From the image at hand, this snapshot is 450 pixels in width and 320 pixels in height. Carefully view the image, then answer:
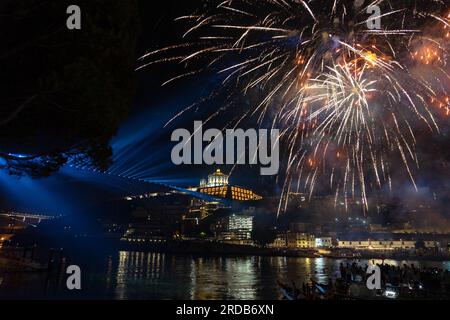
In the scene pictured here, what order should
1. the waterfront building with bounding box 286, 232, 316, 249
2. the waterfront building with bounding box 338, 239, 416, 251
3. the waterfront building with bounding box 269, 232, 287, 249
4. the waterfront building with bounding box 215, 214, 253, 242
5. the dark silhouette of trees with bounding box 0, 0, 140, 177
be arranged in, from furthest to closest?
1. the waterfront building with bounding box 215, 214, 253, 242
2. the waterfront building with bounding box 269, 232, 287, 249
3. the waterfront building with bounding box 286, 232, 316, 249
4. the waterfront building with bounding box 338, 239, 416, 251
5. the dark silhouette of trees with bounding box 0, 0, 140, 177

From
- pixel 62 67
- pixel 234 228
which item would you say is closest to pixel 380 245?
pixel 234 228

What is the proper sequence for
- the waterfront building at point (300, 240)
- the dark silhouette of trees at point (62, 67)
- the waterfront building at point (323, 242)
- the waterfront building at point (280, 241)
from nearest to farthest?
1. the dark silhouette of trees at point (62, 67)
2. the waterfront building at point (323, 242)
3. the waterfront building at point (300, 240)
4. the waterfront building at point (280, 241)

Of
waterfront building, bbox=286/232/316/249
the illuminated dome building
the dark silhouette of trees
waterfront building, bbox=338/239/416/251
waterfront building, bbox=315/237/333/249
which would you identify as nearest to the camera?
the dark silhouette of trees

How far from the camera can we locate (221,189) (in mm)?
175500

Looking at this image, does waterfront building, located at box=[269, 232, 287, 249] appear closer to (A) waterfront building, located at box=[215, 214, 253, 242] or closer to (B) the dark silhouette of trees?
(A) waterfront building, located at box=[215, 214, 253, 242]

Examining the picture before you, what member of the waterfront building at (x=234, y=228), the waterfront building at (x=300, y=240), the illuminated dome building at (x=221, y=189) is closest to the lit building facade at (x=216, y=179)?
the illuminated dome building at (x=221, y=189)

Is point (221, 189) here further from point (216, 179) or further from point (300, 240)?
point (300, 240)

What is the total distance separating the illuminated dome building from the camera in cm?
17412

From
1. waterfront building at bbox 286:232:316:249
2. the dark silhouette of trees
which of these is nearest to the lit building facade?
waterfront building at bbox 286:232:316:249

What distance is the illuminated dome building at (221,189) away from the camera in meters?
174

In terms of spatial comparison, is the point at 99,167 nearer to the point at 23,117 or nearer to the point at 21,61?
the point at 23,117

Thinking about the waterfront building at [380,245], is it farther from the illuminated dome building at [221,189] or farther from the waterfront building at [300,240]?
the illuminated dome building at [221,189]

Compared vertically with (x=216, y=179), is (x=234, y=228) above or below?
below

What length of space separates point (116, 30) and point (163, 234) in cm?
12382
